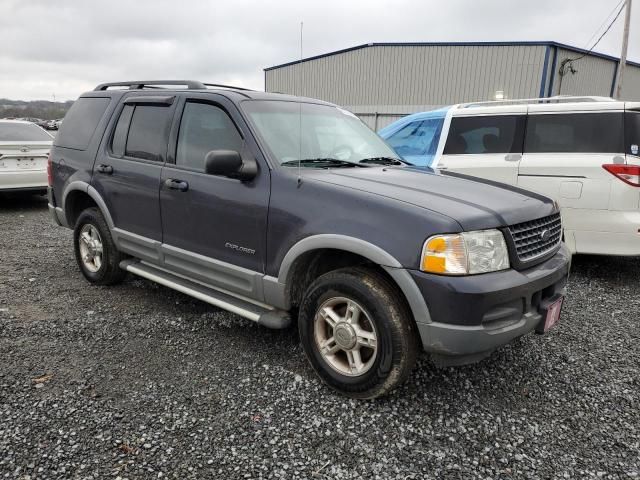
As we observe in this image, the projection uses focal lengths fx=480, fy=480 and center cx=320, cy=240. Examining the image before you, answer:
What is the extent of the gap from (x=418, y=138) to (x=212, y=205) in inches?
150

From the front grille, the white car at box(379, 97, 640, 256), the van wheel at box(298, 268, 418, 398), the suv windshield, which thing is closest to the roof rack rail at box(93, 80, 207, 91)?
the suv windshield

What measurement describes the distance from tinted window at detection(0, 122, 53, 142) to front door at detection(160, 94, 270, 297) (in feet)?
20.0

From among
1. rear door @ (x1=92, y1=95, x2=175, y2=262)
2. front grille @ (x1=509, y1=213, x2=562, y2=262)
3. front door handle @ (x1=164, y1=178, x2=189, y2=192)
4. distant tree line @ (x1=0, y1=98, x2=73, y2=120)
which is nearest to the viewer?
front grille @ (x1=509, y1=213, x2=562, y2=262)

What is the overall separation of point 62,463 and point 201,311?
194 centimetres

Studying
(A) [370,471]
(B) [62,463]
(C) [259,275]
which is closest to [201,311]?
(C) [259,275]

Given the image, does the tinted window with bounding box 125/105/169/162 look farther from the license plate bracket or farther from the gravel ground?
the license plate bracket

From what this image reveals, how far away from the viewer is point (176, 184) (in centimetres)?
358

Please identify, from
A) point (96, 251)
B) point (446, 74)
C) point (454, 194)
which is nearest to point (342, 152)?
point (454, 194)

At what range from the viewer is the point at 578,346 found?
3672 mm

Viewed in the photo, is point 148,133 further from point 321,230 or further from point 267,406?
point 267,406

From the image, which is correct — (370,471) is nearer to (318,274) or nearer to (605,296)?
(318,274)

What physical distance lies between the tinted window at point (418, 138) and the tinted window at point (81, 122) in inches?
141

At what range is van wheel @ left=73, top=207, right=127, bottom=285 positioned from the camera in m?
4.45

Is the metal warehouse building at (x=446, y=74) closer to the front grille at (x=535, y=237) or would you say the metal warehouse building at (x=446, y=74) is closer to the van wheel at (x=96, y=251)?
the van wheel at (x=96, y=251)
